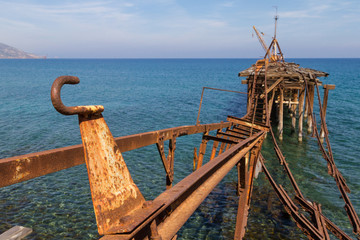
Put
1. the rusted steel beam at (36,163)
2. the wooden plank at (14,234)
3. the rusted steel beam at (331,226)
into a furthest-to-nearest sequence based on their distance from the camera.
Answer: the rusted steel beam at (331,226) < the wooden plank at (14,234) < the rusted steel beam at (36,163)

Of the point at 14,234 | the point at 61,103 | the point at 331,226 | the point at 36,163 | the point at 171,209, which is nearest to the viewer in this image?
the point at 61,103

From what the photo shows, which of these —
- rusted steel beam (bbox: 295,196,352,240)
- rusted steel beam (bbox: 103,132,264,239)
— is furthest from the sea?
rusted steel beam (bbox: 103,132,264,239)

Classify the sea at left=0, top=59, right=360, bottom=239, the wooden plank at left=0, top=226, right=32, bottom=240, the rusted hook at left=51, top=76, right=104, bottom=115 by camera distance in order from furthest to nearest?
the sea at left=0, top=59, right=360, bottom=239 < the wooden plank at left=0, top=226, right=32, bottom=240 < the rusted hook at left=51, top=76, right=104, bottom=115

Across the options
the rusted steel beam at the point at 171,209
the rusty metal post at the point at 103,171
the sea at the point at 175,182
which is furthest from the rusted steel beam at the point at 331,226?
the rusty metal post at the point at 103,171

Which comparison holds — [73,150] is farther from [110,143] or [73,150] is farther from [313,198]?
[313,198]

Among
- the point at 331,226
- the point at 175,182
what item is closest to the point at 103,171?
the point at 331,226

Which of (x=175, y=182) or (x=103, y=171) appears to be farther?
(x=175, y=182)

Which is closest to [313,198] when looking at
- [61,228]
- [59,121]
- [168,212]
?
[61,228]

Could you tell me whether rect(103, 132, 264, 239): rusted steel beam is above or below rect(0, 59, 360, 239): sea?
above

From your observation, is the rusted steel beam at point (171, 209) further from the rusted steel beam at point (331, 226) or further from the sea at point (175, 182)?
the rusted steel beam at point (331, 226)

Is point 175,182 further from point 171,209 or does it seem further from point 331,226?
point 171,209

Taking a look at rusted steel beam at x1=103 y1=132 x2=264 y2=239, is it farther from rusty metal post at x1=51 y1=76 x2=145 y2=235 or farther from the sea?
the sea

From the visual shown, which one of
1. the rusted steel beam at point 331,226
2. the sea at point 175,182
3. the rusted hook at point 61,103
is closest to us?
the rusted hook at point 61,103

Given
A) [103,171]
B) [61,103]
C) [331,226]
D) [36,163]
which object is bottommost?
[331,226]
